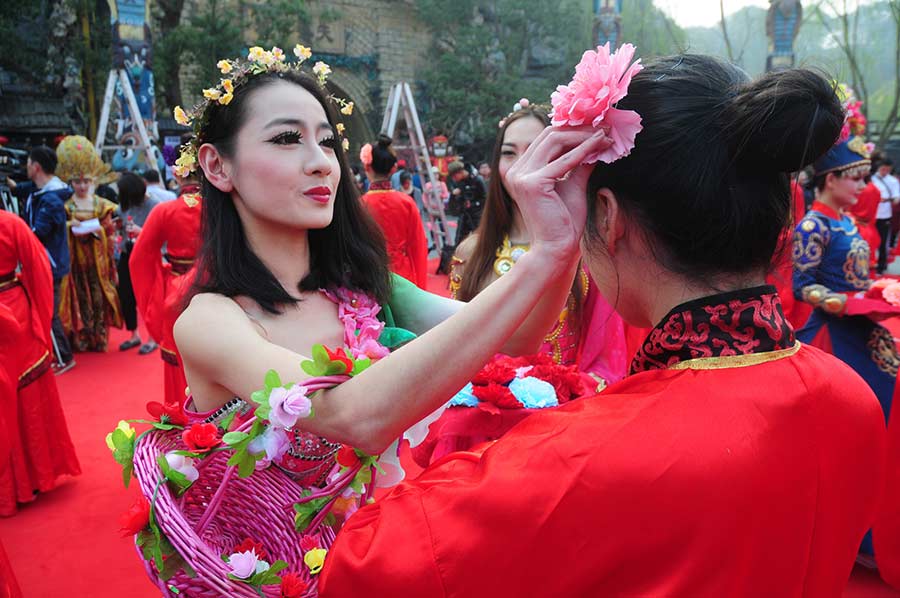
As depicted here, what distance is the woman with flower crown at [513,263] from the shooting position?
2631 mm

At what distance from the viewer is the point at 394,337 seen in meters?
1.62

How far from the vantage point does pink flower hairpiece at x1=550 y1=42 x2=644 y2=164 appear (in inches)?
37.3

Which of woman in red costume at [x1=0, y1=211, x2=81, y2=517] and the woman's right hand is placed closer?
the woman's right hand

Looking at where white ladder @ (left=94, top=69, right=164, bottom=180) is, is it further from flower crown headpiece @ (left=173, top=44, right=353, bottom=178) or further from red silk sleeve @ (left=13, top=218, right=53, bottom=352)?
flower crown headpiece @ (left=173, top=44, right=353, bottom=178)

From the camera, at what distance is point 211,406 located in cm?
143

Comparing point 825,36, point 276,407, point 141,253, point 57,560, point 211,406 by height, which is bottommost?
point 57,560

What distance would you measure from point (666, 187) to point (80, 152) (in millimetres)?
6696

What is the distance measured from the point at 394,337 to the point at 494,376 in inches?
15.5

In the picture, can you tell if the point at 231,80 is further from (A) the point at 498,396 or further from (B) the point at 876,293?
(B) the point at 876,293

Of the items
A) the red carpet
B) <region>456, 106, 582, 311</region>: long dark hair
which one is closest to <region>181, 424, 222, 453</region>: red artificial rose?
<region>456, 106, 582, 311</region>: long dark hair

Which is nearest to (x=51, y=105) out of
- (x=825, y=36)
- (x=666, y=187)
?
(x=666, y=187)

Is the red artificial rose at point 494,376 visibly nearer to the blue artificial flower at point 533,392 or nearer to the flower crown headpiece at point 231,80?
the blue artificial flower at point 533,392

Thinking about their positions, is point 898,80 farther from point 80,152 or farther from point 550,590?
point 550,590

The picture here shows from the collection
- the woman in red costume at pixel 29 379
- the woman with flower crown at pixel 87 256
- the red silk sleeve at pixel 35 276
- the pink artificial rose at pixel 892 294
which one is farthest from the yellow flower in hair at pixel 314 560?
the woman with flower crown at pixel 87 256
